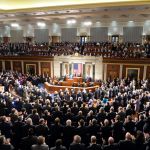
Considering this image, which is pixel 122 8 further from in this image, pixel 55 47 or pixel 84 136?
pixel 84 136

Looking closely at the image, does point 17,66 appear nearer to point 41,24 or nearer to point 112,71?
point 41,24

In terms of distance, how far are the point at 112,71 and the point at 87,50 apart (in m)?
3.24

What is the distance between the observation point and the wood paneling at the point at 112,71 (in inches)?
834

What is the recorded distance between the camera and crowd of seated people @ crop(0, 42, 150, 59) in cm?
2098

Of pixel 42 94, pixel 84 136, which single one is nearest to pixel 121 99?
pixel 42 94

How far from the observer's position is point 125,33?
2583 cm

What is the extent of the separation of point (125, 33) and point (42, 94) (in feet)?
47.4

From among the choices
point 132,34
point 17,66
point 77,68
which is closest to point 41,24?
point 17,66

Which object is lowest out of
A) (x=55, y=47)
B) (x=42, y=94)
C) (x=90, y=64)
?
(x=42, y=94)

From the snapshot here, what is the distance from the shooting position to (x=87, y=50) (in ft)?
74.4

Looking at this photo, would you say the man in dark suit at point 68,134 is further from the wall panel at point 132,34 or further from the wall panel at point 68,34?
the wall panel at point 68,34

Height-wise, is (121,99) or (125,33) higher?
(125,33)

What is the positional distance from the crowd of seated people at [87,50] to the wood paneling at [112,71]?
0.89m

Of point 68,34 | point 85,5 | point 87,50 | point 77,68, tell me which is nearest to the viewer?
point 85,5
